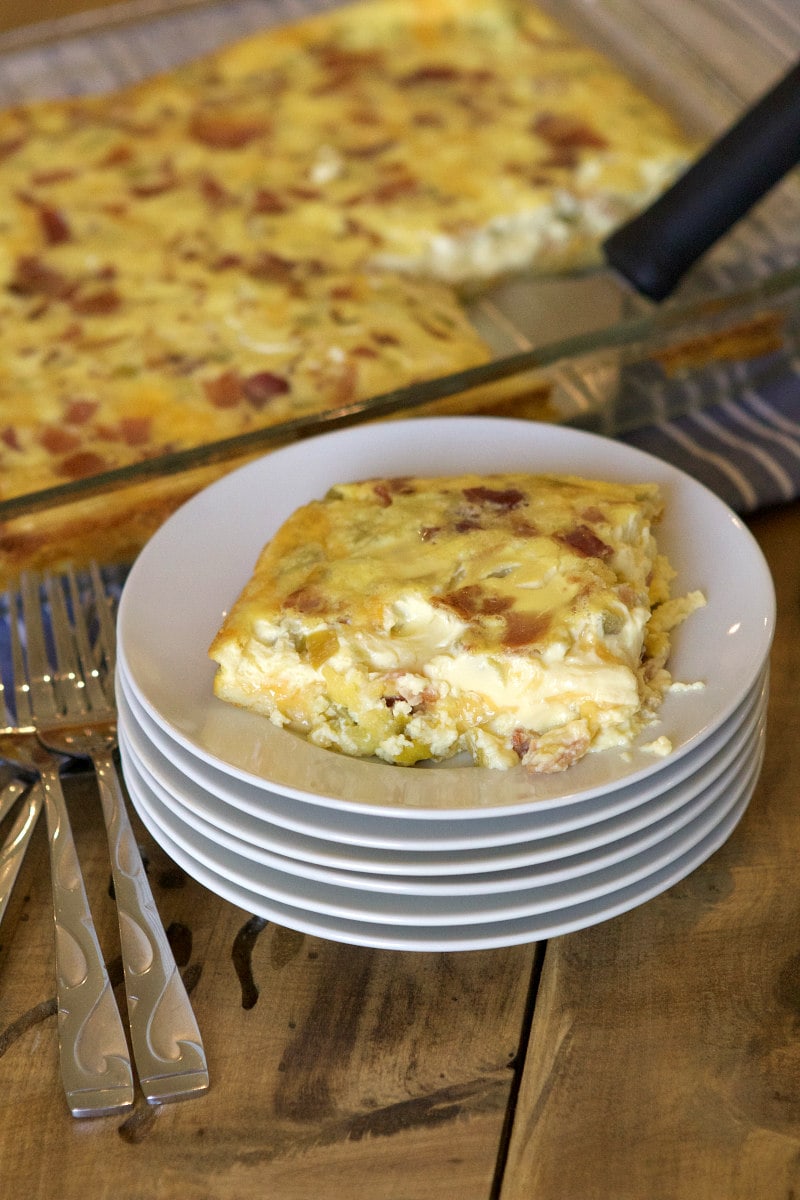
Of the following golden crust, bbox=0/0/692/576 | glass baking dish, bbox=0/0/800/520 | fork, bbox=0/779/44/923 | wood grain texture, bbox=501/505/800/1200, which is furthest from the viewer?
golden crust, bbox=0/0/692/576

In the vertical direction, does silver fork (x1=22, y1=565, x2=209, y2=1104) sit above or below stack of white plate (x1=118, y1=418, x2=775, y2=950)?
below

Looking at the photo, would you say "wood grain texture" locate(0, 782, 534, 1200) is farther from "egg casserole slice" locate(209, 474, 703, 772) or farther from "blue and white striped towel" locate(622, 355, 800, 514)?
"blue and white striped towel" locate(622, 355, 800, 514)

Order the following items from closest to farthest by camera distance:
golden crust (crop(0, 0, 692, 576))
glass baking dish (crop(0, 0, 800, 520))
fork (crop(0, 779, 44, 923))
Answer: fork (crop(0, 779, 44, 923)) < glass baking dish (crop(0, 0, 800, 520)) < golden crust (crop(0, 0, 692, 576))

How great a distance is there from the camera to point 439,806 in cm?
91

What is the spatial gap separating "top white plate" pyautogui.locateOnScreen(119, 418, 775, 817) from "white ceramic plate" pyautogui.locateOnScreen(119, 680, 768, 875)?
0.09ft

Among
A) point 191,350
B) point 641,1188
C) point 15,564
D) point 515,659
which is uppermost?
point 515,659

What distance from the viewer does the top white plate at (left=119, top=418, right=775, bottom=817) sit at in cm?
94

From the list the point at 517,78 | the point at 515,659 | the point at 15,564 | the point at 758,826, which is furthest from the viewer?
the point at 517,78

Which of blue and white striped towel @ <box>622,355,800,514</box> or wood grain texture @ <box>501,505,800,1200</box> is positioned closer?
wood grain texture @ <box>501,505,800,1200</box>

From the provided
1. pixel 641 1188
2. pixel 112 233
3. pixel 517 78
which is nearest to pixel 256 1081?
pixel 641 1188

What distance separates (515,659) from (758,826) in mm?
340

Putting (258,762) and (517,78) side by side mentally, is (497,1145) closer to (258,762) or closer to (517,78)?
(258,762)

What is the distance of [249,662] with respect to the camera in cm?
104

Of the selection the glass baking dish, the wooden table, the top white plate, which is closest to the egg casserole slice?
the top white plate
